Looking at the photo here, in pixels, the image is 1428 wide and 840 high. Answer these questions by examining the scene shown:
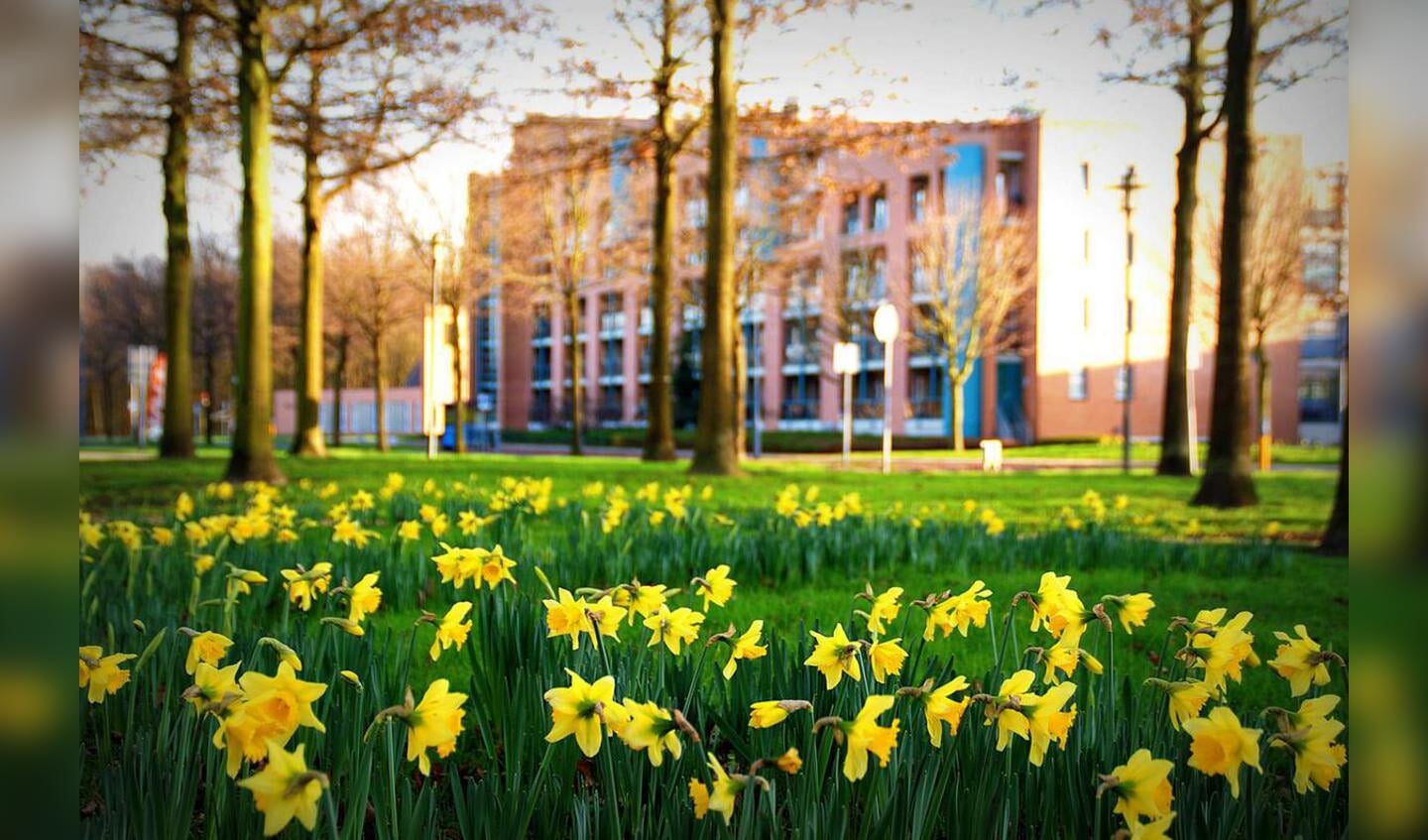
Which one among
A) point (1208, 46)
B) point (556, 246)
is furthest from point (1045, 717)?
point (556, 246)

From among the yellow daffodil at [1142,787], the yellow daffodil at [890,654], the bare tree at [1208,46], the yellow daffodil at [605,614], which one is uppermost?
the bare tree at [1208,46]

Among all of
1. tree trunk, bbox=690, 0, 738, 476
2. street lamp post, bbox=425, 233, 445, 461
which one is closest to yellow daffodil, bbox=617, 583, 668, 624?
street lamp post, bbox=425, 233, 445, 461

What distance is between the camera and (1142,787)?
0.87 meters

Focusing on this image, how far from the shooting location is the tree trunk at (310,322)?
595cm

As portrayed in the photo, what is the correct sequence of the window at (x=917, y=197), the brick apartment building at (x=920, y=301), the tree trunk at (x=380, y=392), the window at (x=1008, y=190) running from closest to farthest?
1. the brick apartment building at (x=920, y=301)
2. the tree trunk at (x=380, y=392)
3. the window at (x=1008, y=190)
4. the window at (x=917, y=197)

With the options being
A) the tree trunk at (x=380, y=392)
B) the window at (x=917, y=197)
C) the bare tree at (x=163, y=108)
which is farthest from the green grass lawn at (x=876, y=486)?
the window at (x=917, y=197)

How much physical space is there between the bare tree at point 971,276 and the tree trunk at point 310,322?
1322 centimetres

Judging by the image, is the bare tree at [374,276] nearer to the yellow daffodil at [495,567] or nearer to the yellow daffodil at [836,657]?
the yellow daffodil at [495,567]

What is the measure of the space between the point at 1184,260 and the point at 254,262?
5802mm

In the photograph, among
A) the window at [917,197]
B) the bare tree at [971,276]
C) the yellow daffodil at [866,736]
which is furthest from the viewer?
the window at [917,197]

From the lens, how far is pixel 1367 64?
870 millimetres

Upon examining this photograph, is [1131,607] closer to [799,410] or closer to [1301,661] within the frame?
[1301,661]

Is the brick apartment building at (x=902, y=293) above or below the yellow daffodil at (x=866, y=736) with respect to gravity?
above

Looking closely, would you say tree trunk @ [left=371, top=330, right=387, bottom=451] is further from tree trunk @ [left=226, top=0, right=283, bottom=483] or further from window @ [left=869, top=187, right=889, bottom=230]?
window @ [left=869, top=187, right=889, bottom=230]
